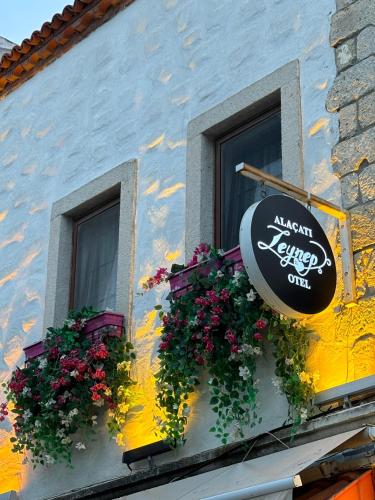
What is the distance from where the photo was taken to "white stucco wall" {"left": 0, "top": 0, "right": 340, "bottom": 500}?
8281 mm

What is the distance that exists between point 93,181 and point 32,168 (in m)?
1.23

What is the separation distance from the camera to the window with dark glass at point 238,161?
8.50 meters

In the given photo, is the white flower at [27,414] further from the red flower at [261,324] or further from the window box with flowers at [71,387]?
the red flower at [261,324]

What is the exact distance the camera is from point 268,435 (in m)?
7.17

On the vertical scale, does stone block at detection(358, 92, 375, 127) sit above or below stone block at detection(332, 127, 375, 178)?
above

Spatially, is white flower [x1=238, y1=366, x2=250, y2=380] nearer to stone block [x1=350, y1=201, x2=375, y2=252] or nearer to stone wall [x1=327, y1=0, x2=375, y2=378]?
stone wall [x1=327, y1=0, x2=375, y2=378]

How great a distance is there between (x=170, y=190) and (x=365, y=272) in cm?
248

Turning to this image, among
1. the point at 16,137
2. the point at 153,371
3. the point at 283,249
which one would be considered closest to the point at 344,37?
the point at 283,249

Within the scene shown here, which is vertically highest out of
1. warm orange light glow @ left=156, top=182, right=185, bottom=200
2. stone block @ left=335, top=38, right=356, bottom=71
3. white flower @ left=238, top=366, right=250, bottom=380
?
stone block @ left=335, top=38, right=356, bottom=71

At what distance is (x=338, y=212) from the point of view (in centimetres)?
721

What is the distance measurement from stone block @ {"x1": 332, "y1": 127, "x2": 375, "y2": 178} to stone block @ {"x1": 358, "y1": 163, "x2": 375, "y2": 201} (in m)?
0.07

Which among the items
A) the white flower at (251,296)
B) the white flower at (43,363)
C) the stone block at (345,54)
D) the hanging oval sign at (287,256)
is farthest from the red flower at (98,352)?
the stone block at (345,54)

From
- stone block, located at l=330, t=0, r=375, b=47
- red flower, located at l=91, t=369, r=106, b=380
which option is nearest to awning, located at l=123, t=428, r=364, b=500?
red flower, located at l=91, t=369, r=106, b=380

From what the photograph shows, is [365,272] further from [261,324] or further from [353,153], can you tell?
[353,153]
